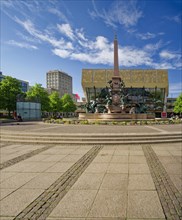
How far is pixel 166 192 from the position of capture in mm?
5172

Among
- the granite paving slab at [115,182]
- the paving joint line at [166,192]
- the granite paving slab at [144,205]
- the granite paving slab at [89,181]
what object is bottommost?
the granite paving slab at [89,181]

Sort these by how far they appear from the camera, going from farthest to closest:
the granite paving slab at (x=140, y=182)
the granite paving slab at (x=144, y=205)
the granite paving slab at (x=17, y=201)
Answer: the granite paving slab at (x=140, y=182)
the granite paving slab at (x=17, y=201)
the granite paving slab at (x=144, y=205)

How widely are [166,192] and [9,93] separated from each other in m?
53.6

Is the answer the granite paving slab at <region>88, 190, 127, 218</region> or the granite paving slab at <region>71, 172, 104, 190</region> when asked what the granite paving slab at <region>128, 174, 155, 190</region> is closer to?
the granite paving slab at <region>88, 190, 127, 218</region>

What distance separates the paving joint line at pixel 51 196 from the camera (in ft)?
13.7

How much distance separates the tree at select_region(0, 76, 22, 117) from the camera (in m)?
50.5

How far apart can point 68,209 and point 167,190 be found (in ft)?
9.22

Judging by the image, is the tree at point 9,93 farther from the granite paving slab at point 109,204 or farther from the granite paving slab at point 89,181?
the granite paving slab at point 109,204

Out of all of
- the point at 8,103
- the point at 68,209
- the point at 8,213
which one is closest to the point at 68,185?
the point at 68,209

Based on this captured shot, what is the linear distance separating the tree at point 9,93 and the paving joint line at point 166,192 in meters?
49.8

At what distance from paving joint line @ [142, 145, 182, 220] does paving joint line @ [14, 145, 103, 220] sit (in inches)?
101

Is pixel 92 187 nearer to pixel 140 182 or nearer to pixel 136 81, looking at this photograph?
pixel 140 182

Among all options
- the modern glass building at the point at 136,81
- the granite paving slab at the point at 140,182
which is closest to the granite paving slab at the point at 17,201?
the granite paving slab at the point at 140,182

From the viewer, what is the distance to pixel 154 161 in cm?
829
